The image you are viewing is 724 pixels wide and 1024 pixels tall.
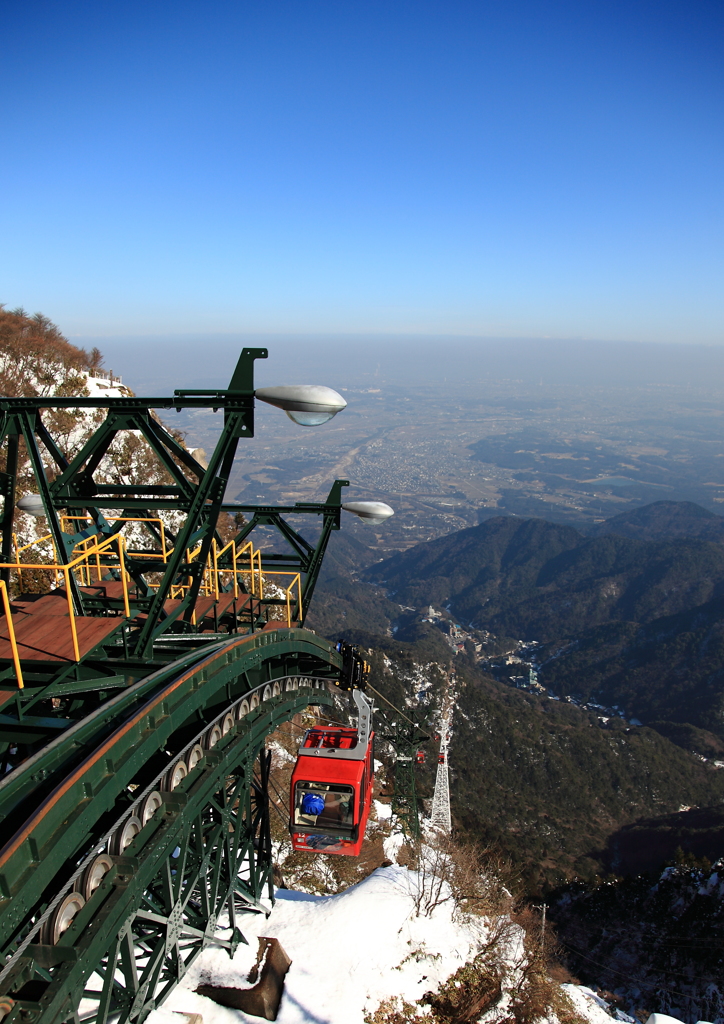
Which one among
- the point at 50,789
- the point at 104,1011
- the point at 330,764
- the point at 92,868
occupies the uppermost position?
the point at 50,789

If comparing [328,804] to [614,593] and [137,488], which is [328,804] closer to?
[137,488]

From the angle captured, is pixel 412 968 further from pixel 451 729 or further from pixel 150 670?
pixel 451 729

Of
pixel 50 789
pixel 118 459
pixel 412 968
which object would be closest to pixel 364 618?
pixel 118 459

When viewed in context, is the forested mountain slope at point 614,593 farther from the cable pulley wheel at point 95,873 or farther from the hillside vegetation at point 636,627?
the cable pulley wheel at point 95,873

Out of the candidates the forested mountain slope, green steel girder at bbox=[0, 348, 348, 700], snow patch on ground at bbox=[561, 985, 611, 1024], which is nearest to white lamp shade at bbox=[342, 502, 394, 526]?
green steel girder at bbox=[0, 348, 348, 700]

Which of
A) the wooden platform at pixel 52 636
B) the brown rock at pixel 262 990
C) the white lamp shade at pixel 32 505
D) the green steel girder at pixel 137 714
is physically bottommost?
the brown rock at pixel 262 990

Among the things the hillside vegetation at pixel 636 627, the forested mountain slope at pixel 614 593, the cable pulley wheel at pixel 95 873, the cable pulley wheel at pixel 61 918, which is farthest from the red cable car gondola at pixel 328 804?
the forested mountain slope at pixel 614 593

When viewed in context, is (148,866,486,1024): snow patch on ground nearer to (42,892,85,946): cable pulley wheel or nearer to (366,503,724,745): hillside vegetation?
(42,892,85,946): cable pulley wheel
